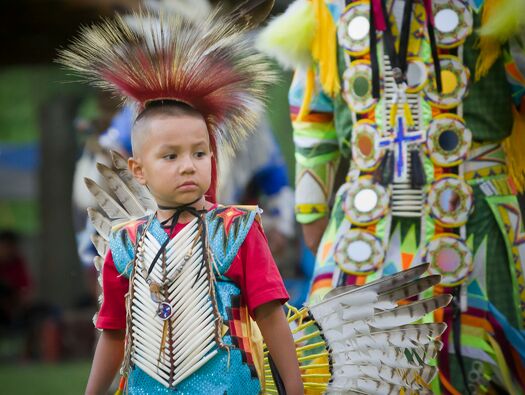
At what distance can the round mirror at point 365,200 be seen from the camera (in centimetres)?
385

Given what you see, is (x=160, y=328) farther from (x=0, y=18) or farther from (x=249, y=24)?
(x=0, y=18)

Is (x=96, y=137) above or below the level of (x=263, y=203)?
above

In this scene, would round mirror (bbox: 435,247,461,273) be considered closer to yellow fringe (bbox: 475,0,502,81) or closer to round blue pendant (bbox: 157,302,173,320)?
yellow fringe (bbox: 475,0,502,81)

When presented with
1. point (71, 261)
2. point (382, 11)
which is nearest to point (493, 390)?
point (382, 11)

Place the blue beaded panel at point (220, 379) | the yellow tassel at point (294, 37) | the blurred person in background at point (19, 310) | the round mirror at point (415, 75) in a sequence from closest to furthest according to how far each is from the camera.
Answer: the blue beaded panel at point (220, 379) → the round mirror at point (415, 75) → the yellow tassel at point (294, 37) → the blurred person in background at point (19, 310)

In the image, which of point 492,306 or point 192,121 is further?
point 492,306

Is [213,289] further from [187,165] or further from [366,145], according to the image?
[366,145]

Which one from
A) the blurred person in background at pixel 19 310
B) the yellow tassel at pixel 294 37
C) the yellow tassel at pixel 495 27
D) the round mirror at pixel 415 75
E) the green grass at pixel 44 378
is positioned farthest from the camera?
the blurred person in background at pixel 19 310

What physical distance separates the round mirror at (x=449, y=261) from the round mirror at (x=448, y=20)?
703 mm

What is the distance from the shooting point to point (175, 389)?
2.93 metres

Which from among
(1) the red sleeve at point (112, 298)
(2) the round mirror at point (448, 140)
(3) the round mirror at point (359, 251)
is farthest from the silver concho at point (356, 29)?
(1) the red sleeve at point (112, 298)

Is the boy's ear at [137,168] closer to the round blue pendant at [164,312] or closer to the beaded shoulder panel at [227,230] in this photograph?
the beaded shoulder panel at [227,230]

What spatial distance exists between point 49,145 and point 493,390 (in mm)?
9222

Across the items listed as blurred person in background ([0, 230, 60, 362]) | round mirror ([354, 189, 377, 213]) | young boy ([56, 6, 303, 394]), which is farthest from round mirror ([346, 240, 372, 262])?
blurred person in background ([0, 230, 60, 362])
